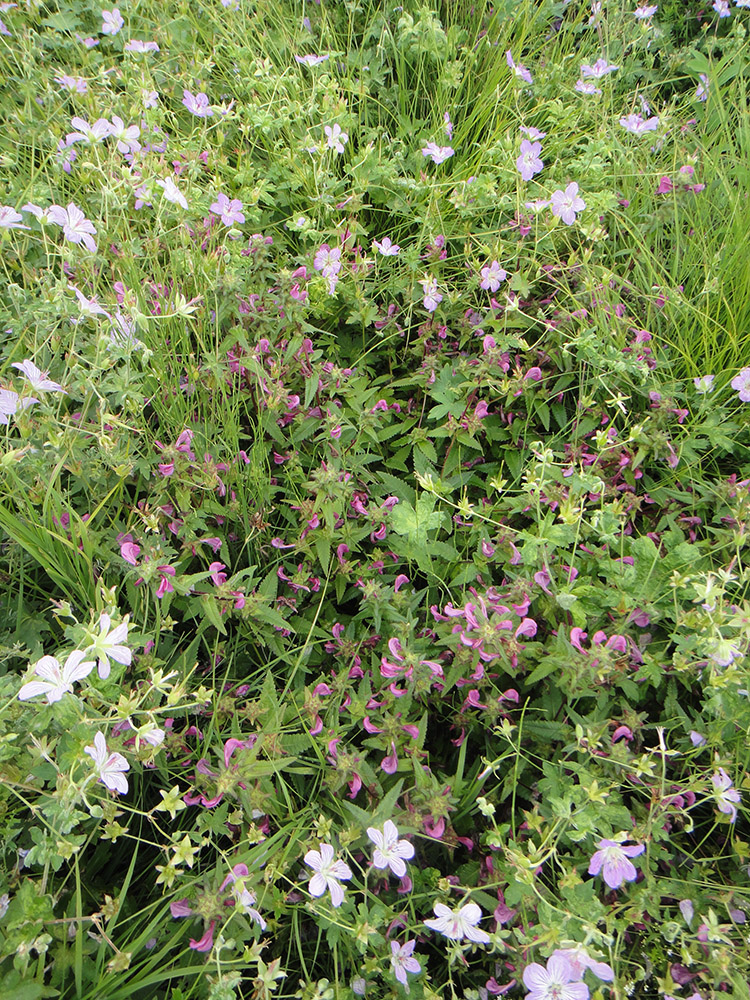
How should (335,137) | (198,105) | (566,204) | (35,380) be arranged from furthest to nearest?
(198,105), (335,137), (566,204), (35,380)

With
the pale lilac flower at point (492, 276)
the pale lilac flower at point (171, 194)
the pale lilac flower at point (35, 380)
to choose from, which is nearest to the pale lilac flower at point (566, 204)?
the pale lilac flower at point (492, 276)

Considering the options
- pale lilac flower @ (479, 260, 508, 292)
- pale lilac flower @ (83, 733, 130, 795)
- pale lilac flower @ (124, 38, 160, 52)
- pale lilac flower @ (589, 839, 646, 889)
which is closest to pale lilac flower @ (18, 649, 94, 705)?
pale lilac flower @ (83, 733, 130, 795)

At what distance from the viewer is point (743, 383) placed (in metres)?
2.26

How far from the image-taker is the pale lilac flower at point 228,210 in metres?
2.43

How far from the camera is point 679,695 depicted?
2.00 metres

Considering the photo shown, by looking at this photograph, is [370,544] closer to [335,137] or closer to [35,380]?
[35,380]

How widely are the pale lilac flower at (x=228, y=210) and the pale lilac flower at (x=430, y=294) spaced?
71 cm

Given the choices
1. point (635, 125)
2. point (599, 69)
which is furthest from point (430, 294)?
point (599, 69)

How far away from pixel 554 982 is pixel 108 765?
102 centimetres

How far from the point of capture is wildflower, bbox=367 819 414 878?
148 cm

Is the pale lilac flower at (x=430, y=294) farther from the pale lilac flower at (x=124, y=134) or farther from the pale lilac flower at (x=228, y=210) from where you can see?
the pale lilac flower at (x=124, y=134)

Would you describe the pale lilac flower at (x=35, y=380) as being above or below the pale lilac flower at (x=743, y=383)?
above

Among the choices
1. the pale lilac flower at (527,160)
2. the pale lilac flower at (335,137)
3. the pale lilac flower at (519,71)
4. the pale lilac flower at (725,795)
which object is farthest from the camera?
the pale lilac flower at (519,71)

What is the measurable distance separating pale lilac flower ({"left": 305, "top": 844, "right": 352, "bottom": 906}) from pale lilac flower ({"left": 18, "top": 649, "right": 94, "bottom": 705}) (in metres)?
0.62
